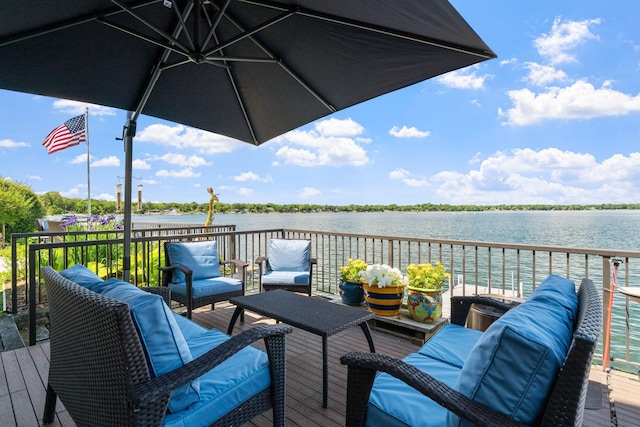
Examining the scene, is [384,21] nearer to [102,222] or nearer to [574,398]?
[574,398]

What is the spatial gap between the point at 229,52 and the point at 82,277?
233 centimetres

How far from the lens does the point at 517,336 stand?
1.04 meters

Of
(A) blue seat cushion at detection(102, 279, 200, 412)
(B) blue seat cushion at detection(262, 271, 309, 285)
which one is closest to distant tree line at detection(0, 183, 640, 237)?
(B) blue seat cushion at detection(262, 271, 309, 285)

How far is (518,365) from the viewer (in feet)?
3.35

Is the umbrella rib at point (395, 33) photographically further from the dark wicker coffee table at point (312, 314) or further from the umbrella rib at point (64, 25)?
the dark wicker coffee table at point (312, 314)

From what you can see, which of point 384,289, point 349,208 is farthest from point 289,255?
point 349,208

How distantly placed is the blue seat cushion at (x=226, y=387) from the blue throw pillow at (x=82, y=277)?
630mm

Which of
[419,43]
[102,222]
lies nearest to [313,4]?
[419,43]

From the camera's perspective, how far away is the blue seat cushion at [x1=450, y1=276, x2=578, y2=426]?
3.29 ft

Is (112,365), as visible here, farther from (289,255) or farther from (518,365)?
(289,255)

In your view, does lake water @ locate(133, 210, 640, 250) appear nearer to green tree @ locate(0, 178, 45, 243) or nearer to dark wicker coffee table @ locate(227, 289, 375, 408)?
dark wicker coffee table @ locate(227, 289, 375, 408)

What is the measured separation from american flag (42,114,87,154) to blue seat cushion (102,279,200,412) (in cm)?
903

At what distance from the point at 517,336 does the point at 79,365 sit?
1.84 metres

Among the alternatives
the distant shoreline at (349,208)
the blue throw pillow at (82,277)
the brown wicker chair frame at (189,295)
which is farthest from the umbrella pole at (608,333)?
the distant shoreline at (349,208)
